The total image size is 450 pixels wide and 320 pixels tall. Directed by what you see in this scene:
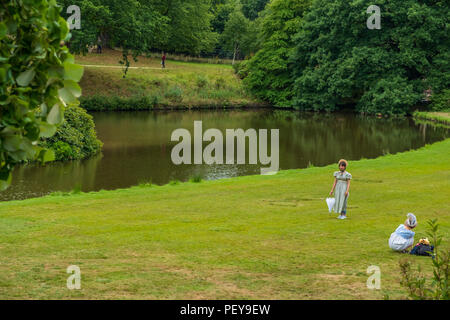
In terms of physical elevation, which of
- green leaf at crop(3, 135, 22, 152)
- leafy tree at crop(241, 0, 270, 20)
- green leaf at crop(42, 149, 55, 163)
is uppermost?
leafy tree at crop(241, 0, 270, 20)

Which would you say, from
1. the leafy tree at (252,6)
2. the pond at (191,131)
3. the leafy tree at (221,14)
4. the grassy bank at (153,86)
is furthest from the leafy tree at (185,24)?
the leafy tree at (252,6)

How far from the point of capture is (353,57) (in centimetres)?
6556

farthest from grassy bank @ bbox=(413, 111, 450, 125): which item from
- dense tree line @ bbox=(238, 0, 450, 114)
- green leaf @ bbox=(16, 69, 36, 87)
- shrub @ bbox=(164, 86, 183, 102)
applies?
green leaf @ bbox=(16, 69, 36, 87)

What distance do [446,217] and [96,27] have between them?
47791mm

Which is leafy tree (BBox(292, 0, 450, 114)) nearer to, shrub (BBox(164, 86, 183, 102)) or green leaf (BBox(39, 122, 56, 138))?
shrub (BBox(164, 86, 183, 102))

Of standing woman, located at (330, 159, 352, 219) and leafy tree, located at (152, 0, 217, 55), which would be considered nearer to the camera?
standing woman, located at (330, 159, 352, 219)

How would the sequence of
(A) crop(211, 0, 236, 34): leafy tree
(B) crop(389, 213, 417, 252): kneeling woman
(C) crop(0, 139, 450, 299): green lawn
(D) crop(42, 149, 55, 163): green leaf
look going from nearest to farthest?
(D) crop(42, 149, 55, 163): green leaf
(C) crop(0, 139, 450, 299): green lawn
(B) crop(389, 213, 417, 252): kneeling woman
(A) crop(211, 0, 236, 34): leafy tree

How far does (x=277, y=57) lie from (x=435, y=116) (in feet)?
75.5

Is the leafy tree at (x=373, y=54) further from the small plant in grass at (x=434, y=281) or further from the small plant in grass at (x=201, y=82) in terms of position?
the small plant in grass at (x=434, y=281)

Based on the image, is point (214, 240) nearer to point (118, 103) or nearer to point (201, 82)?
point (118, 103)

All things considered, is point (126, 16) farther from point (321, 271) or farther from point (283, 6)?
point (321, 271)

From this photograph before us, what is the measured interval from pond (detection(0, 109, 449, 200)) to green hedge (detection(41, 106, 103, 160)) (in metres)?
0.77

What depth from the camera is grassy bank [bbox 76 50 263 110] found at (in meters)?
64.0

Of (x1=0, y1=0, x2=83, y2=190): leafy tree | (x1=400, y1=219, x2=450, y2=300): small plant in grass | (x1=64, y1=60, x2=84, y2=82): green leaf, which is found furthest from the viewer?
(x1=400, y1=219, x2=450, y2=300): small plant in grass
